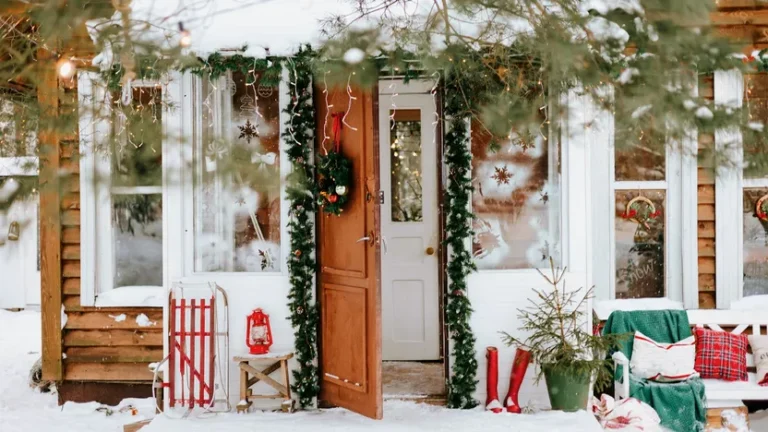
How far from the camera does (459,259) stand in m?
5.02

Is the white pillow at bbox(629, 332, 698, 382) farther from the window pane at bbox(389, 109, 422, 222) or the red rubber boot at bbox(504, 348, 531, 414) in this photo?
the window pane at bbox(389, 109, 422, 222)

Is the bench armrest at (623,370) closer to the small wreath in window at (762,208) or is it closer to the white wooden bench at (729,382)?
the white wooden bench at (729,382)

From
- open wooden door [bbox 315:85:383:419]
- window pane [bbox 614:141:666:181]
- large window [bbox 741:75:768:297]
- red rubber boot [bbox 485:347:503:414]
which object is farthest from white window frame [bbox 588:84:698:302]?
open wooden door [bbox 315:85:383:419]

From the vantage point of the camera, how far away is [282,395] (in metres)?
4.97

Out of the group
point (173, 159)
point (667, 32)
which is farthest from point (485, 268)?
point (667, 32)

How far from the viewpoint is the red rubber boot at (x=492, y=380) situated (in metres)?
4.93

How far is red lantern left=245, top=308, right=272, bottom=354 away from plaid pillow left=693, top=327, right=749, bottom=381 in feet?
9.59

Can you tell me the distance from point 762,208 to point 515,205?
75.4 inches

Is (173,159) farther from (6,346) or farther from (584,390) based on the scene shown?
(6,346)

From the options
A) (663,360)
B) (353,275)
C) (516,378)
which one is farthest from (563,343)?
(353,275)

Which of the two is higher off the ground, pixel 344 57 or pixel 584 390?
pixel 344 57

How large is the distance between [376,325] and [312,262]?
789 millimetres

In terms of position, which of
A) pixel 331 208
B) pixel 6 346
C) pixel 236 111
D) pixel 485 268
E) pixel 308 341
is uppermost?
pixel 236 111

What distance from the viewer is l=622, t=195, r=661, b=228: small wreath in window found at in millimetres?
5598
